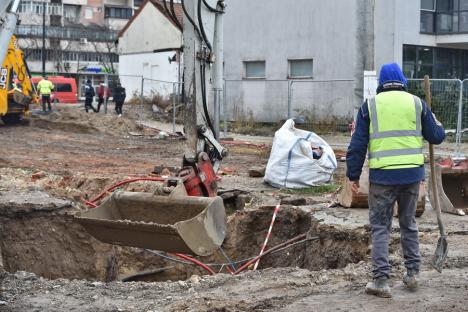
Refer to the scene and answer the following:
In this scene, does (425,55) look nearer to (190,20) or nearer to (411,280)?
(190,20)

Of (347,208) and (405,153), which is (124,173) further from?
(405,153)

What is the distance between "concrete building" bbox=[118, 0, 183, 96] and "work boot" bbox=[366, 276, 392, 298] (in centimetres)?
3472

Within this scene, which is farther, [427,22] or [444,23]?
[444,23]

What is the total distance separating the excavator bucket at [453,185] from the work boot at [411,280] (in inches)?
161

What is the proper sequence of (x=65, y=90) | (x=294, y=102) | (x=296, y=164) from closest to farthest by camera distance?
(x=296, y=164), (x=294, y=102), (x=65, y=90)

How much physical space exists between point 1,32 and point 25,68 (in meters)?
19.8

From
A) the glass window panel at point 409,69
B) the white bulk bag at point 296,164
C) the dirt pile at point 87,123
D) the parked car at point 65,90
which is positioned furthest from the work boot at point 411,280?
the parked car at point 65,90

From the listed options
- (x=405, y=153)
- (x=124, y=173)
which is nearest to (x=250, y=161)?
(x=124, y=173)

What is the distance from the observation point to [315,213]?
10281 millimetres

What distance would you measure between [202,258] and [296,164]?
9.40 ft

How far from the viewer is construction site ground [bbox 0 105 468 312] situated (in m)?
6.49

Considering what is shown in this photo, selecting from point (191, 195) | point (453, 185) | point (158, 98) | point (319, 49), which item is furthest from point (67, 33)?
point (191, 195)

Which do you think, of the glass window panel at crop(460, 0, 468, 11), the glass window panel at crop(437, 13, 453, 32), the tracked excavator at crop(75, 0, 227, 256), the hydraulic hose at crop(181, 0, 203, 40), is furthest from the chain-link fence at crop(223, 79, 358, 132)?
the hydraulic hose at crop(181, 0, 203, 40)

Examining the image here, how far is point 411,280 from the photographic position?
21.5 ft
